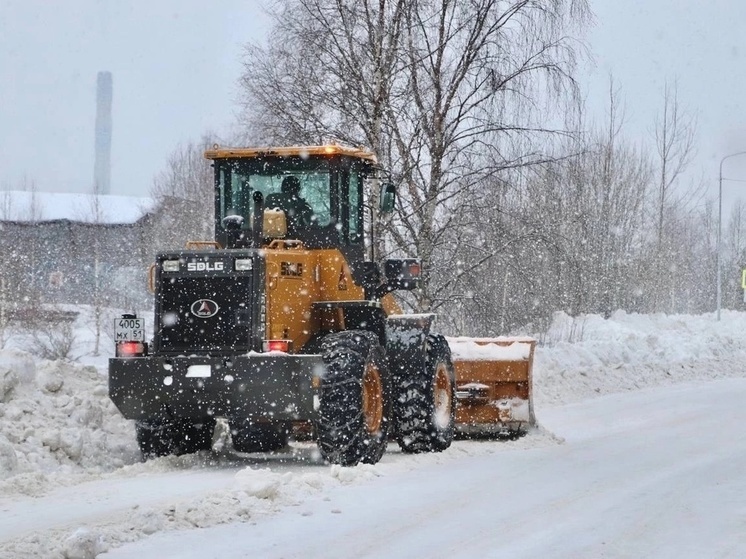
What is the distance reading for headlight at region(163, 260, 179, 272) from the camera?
34.7ft

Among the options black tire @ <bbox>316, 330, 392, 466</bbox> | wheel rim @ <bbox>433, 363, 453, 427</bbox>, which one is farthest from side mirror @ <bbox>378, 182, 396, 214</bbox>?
wheel rim @ <bbox>433, 363, 453, 427</bbox>

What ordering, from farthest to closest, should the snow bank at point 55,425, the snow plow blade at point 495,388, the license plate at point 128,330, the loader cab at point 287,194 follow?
the snow plow blade at point 495,388 → the loader cab at point 287,194 → the license plate at point 128,330 → the snow bank at point 55,425

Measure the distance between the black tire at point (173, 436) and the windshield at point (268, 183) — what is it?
1986mm

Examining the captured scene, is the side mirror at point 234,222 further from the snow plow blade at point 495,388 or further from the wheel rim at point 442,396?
the snow plow blade at point 495,388

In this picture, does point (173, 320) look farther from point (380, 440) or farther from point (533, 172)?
point (533, 172)

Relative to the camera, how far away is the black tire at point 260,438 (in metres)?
11.5

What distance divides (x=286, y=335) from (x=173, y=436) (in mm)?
1516

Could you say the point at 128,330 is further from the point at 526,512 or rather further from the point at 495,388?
the point at 495,388

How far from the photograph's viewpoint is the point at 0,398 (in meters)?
10.6

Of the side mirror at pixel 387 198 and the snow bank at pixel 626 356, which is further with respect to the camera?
the snow bank at pixel 626 356

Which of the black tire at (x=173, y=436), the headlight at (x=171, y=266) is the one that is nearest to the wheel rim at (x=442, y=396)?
the black tire at (x=173, y=436)

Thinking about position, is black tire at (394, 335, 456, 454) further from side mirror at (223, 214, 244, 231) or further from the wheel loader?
side mirror at (223, 214, 244, 231)

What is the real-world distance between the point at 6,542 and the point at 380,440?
15.3 ft

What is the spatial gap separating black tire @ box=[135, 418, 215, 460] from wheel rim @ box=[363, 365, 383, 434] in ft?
4.90
